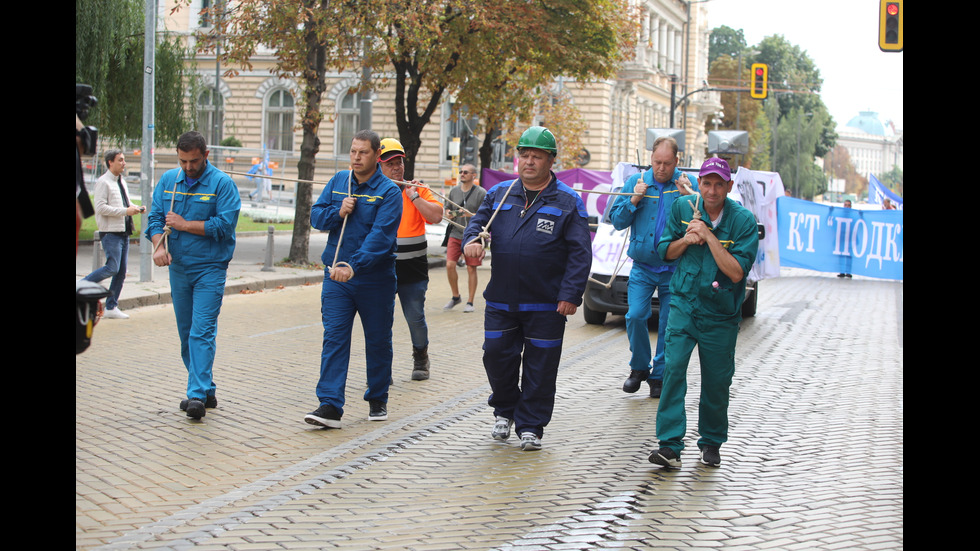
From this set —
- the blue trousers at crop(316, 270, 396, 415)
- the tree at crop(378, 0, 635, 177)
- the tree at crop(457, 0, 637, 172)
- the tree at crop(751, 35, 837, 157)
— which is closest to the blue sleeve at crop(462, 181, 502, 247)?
the blue trousers at crop(316, 270, 396, 415)

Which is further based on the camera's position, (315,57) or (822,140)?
(822,140)

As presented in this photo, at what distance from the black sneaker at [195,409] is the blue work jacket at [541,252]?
6.94ft

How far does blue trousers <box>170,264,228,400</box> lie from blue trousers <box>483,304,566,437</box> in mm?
1929

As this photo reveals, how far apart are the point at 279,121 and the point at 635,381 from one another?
139 ft

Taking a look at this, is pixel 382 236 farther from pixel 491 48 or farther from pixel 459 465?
pixel 491 48

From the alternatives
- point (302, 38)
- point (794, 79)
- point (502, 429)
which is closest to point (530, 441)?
point (502, 429)

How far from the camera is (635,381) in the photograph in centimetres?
850

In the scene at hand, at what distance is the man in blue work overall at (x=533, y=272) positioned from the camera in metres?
6.37
